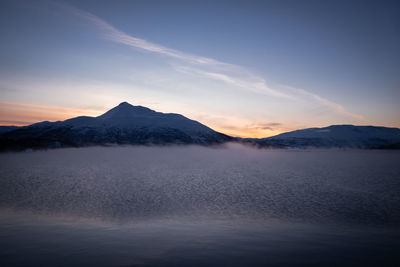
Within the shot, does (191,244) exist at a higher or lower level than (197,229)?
higher

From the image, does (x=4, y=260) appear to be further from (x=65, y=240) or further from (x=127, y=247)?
(x=127, y=247)

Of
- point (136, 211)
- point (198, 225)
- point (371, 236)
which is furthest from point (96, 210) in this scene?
point (371, 236)

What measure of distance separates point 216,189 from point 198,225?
2060 cm

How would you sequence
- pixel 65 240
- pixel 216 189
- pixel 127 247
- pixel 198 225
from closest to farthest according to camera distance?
pixel 127 247 → pixel 65 240 → pixel 198 225 → pixel 216 189

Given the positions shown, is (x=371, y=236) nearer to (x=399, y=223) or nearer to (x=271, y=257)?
(x=399, y=223)

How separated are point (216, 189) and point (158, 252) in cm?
2735

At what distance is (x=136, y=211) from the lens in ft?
85.9

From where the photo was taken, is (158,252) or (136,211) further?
(136,211)

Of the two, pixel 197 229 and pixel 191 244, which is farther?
pixel 197 229

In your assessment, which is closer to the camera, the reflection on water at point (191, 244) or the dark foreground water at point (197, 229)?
the reflection on water at point (191, 244)

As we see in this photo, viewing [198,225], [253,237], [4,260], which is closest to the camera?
[4,260]

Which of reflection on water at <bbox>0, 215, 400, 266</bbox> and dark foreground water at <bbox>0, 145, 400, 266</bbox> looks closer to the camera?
reflection on water at <bbox>0, 215, 400, 266</bbox>

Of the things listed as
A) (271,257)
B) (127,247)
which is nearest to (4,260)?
(127,247)

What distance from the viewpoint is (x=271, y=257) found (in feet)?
45.9
